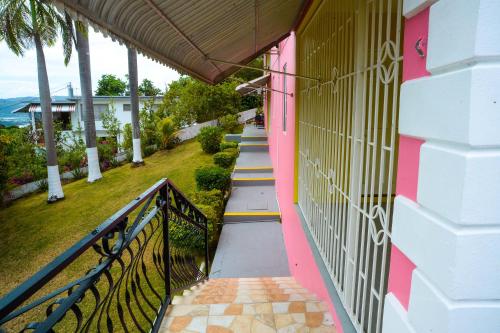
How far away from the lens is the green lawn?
8.06 metres

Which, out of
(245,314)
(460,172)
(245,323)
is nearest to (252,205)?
(245,314)


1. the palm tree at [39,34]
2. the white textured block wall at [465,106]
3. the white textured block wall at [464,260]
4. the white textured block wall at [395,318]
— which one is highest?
the palm tree at [39,34]

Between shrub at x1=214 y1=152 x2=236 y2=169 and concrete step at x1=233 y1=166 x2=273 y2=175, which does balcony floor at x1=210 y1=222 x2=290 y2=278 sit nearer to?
concrete step at x1=233 y1=166 x2=273 y2=175

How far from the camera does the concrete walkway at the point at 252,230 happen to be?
18.9 feet

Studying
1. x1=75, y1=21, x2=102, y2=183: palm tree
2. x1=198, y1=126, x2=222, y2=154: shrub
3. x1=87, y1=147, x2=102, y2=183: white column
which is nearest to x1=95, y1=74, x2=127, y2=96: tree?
x1=198, y1=126, x2=222, y2=154: shrub

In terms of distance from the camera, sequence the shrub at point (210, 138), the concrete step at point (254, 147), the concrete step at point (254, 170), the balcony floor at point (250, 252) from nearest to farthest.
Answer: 1. the balcony floor at point (250, 252)
2. the concrete step at point (254, 170)
3. the concrete step at point (254, 147)
4. the shrub at point (210, 138)

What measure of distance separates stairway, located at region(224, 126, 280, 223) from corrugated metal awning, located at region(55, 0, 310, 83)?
394cm

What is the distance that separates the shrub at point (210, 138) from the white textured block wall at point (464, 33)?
14.7 m

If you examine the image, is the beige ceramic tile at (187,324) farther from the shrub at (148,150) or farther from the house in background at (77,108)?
the house in background at (77,108)

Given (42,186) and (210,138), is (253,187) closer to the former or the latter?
(210,138)

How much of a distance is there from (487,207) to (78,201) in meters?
13.1

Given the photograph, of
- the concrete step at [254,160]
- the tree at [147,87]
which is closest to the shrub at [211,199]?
the concrete step at [254,160]

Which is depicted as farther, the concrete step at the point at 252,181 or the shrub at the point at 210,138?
the shrub at the point at 210,138

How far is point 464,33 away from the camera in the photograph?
0.91 m
